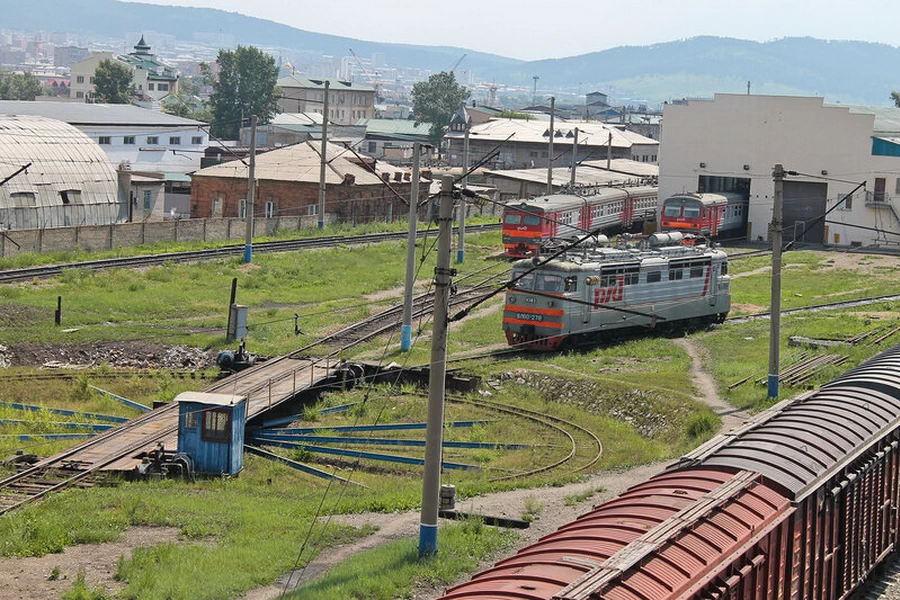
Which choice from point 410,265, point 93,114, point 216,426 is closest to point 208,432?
point 216,426

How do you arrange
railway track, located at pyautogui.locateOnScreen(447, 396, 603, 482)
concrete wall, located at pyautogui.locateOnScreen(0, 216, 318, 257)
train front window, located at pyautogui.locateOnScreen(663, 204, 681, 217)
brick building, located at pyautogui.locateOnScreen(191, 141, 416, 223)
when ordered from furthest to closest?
brick building, located at pyautogui.locateOnScreen(191, 141, 416, 223) → train front window, located at pyautogui.locateOnScreen(663, 204, 681, 217) → concrete wall, located at pyautogui.locateOnScreen(0, 216, 318, 257) → railway track, located at pyautogui.locateOnScreen(447, 396, 603, 482)

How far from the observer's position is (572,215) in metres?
66.7

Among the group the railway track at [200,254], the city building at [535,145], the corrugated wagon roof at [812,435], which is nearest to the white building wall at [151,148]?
the city building at [535,145]

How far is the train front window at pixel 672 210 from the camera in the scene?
72.1 meters

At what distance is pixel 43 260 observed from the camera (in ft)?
175

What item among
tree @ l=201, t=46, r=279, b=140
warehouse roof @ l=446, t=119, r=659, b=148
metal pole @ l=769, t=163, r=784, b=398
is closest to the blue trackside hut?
metal pole @ l=769, t=163, r=784, b=398

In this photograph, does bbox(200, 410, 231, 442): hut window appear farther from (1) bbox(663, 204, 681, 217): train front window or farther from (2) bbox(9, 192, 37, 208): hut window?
(1) bbox(663, 204, 681, 217): train front window

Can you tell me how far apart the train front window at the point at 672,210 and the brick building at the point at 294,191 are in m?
16.4

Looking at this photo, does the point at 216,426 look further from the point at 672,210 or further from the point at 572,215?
the point at 672,210

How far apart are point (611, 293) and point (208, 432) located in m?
18.0

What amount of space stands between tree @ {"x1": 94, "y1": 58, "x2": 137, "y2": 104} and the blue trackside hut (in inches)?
5147

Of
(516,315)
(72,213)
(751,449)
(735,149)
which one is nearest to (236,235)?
(72,213)

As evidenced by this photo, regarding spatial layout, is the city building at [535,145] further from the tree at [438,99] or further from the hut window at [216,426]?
the hut window at [216,426]

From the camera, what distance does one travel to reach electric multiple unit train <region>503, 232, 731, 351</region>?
40406 mm
